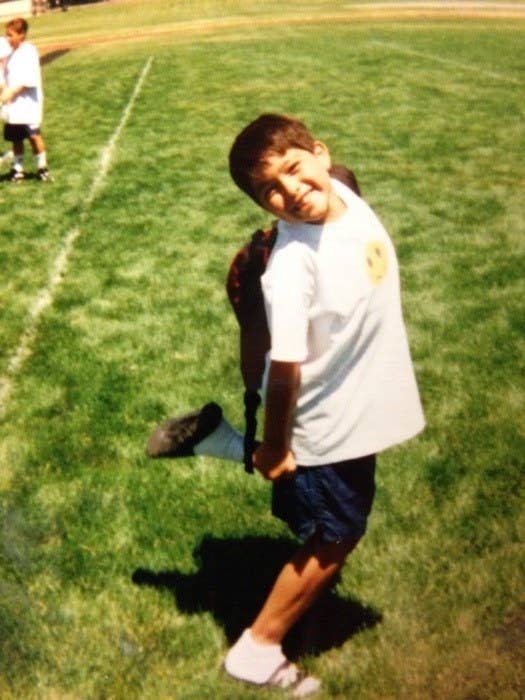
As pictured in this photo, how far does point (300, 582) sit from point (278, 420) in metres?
0.62

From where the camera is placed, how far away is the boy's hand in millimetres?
2352

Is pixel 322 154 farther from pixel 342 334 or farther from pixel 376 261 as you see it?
pixel 342 334

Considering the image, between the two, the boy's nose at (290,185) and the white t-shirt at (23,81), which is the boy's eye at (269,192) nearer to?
the boy's nose at (290,185)

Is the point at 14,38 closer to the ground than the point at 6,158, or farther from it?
farther from it

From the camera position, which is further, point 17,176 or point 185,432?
point 17,176

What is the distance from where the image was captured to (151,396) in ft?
15.3

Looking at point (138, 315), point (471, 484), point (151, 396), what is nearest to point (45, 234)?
point (138, 315)

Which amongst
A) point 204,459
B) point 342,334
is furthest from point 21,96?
point 342,334

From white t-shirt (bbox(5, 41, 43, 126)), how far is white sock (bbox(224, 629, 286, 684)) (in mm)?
8116

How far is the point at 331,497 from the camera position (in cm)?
242

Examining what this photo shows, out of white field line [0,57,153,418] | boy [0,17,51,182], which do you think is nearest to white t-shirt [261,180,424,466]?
white field line [0,57,153,418]

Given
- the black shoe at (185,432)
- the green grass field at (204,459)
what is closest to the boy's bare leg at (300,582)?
the green grass field at (204,459)

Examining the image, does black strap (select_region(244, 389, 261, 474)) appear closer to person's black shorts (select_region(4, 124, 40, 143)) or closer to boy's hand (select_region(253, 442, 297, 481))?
boy's hand (select_region(253, 442, 297, 481))

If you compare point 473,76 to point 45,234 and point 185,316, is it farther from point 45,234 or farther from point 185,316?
point 185,316
